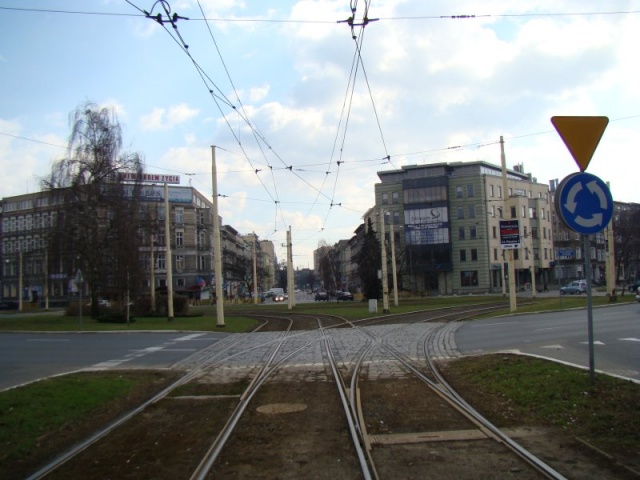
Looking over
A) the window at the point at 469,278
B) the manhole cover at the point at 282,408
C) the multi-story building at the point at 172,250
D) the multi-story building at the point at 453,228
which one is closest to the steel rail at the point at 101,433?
the manhole cover at the point at 282,408

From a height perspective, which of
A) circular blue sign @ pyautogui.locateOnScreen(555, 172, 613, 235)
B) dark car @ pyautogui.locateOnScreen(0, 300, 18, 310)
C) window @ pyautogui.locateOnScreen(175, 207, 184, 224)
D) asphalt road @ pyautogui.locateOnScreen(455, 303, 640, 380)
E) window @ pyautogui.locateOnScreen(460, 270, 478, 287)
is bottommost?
dark car @ pyautogui.locateOnScreen(0, 300, 18, 310)

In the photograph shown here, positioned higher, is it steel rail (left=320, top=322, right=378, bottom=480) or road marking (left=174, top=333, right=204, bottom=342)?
steel rail (left=320, top=322, right=378, bottom=480)

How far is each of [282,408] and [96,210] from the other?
33.0 metres

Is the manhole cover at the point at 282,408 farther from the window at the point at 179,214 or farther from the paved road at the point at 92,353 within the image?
the window at the point at 179,214

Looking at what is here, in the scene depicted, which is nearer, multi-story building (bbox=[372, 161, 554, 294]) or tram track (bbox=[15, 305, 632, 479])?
tram track (bbox=[15, 305, 632, 479])

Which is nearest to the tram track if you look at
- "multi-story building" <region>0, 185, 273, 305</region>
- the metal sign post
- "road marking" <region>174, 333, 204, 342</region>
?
the metal sign post

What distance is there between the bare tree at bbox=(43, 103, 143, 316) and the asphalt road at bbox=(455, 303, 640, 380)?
23711mm

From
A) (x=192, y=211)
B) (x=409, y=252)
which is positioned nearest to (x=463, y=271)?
(x=409, y=252)

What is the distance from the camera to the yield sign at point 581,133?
752 centimetres

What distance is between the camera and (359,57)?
539 inches

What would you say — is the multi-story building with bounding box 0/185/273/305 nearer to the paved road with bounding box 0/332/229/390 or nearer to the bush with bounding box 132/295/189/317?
the bush with bounding box 132/295/189/317

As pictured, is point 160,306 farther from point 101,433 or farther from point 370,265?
point 101,433

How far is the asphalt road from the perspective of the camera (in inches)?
426

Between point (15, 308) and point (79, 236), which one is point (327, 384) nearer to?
point (79, 236)
